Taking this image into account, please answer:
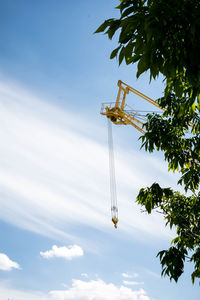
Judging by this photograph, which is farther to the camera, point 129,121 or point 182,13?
point 129,121

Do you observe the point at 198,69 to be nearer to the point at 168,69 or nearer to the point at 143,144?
the point at 168,69

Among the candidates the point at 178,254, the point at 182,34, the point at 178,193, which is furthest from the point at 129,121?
the point at 182,34

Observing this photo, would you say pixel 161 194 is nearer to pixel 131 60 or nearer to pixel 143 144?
pixel 143 144

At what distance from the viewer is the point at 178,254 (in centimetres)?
579

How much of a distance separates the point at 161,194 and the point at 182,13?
Result: 5.29m

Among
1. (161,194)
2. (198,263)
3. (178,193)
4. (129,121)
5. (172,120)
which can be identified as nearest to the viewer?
(198,263)

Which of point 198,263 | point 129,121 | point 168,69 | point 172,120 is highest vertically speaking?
point 129,121

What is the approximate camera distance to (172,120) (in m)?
7.52

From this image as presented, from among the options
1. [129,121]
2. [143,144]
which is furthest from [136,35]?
[129,121]

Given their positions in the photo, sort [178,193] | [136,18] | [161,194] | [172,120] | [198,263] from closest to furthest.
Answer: [136,18]
[198,263]
[161,194]
[172,120]
[178,193]

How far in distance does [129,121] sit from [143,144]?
16.0m

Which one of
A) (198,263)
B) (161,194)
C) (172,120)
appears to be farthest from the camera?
(172,120)

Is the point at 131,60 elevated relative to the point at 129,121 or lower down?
lower down

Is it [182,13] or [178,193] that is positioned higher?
[178,193]
